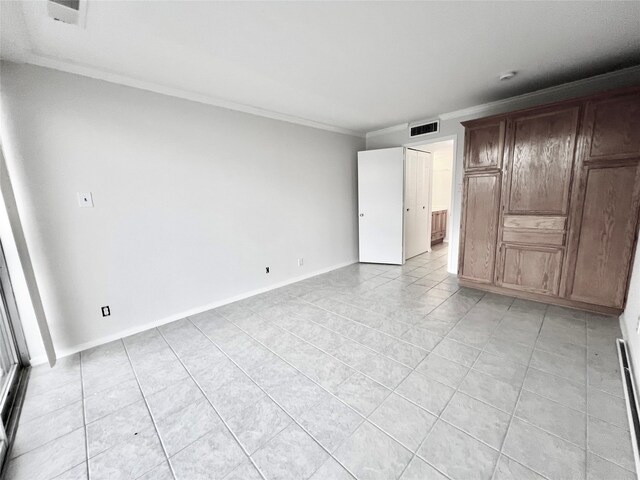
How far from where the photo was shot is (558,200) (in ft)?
8.69

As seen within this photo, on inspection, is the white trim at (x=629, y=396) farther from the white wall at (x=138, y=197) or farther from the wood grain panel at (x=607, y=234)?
the white wall at (x=138, y=197)

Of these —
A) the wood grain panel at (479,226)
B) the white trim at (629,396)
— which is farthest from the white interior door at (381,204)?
the white trim at (629,396)

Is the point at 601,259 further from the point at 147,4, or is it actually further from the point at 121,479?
the point at 147,4

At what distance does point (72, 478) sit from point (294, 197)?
3.18 metres

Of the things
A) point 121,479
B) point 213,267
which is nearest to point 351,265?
point 213,267

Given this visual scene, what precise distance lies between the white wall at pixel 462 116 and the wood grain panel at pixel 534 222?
90 centimetres

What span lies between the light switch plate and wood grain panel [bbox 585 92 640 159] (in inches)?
175

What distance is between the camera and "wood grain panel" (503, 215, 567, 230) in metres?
2.67

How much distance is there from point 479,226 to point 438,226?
3099mm

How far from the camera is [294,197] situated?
379cm

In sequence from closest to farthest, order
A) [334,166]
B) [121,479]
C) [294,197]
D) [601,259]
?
[121,479] < [601,259] < [294,197] < [334,166]

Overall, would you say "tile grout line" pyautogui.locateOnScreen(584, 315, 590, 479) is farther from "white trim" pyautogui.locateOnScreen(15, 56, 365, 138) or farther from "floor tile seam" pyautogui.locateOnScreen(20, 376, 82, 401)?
"white trim" pyautogui.locateOnScreen(15, 56, 365, 138)

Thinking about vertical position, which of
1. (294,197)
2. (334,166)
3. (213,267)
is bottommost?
(213,267)

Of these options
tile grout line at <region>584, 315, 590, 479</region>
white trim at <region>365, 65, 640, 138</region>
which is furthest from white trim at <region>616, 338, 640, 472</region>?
white trim at <region>365, 65, 640, 138</region>
